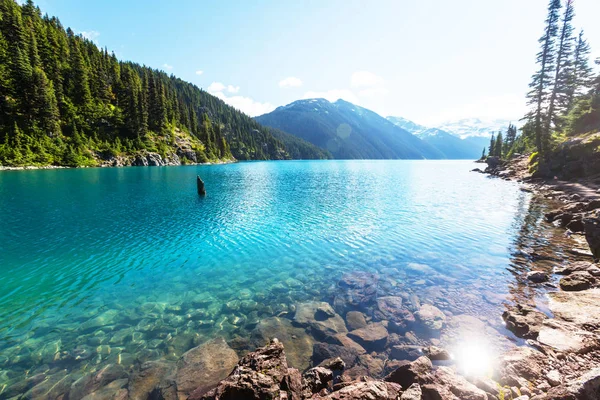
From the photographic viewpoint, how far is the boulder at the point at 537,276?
16.2 metres

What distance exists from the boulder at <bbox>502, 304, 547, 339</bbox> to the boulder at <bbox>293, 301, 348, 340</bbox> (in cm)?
786

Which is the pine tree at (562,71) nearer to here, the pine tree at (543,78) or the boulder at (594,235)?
the pine tree at (543,78)

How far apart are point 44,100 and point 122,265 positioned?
362 feet

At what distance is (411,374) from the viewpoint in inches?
328

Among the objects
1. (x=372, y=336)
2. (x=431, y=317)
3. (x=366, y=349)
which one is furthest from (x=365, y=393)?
(x=431, y=317)

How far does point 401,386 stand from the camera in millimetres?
8109

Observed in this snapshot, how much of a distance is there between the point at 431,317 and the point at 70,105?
14063 cm

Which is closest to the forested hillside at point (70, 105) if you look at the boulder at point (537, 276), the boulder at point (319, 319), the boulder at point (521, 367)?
the boulder at point (319, 319)

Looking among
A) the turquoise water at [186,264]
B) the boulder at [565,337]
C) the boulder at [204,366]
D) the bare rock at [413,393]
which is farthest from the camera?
the turquoise water at [186,264]

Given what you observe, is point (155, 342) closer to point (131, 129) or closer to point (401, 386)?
point (401, 386)

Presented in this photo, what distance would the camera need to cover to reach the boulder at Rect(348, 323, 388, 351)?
11.1 meters

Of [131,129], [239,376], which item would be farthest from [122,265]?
[131,129]

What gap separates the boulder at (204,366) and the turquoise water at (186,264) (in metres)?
0.69

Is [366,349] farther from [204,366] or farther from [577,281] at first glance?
[577,281]
